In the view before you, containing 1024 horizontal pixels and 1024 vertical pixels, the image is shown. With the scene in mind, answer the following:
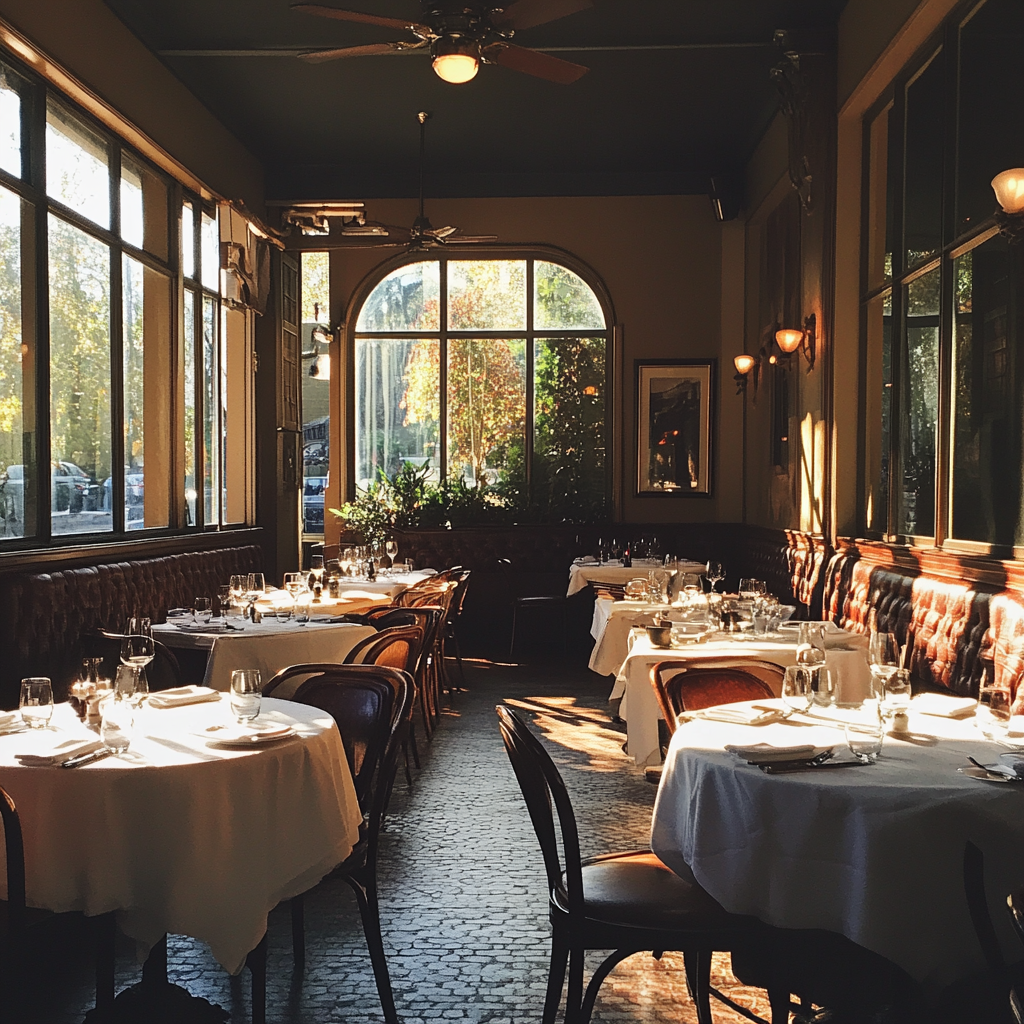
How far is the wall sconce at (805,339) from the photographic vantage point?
8.17m

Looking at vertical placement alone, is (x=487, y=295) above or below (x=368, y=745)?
above

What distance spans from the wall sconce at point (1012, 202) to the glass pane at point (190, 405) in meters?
6.60

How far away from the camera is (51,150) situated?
6461 mm

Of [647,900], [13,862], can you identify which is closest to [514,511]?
[647,900]

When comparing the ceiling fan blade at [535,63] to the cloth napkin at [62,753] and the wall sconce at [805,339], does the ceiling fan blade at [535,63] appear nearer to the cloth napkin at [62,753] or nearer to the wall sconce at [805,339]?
the wall sconce at [805,339]

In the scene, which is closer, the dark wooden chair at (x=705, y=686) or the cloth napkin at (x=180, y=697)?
the cloth napkin at (x=180, y=697)

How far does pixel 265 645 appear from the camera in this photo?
5145 mm

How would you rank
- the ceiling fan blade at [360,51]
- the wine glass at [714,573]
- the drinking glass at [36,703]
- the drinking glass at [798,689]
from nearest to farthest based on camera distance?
the drinking glass at [36,703] < the drinking glass at [798,689] < the ceiling fan blade at [360,51] < the wine glass at [714,573]

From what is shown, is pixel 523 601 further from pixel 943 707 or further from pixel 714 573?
pixel 943 707

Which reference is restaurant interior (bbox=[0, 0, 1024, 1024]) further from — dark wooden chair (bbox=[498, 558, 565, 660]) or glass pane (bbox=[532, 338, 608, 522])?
dark wooden chair (bbox=[498, 558, 565, 660])

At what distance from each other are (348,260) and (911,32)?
6.99 metres

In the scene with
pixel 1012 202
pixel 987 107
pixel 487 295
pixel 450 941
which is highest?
pixel 487 295

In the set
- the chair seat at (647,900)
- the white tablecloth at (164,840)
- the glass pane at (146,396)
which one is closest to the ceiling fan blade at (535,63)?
the glass pane at (146,396)

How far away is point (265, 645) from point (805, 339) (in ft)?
17.0
